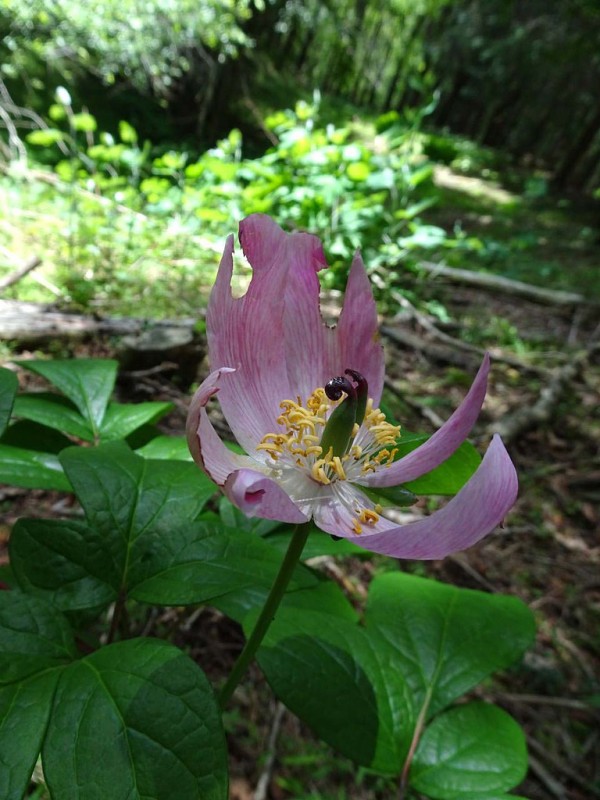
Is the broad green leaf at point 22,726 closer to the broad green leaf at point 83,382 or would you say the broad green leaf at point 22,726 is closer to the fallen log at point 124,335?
the broad green leaf at point 83,382

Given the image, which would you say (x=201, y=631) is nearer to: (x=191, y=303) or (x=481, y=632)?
(x=481, y=632)

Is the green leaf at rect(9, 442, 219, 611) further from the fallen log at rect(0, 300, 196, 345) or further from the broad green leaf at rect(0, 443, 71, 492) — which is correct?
the fallen log at rect(0, 300, 196, 345)

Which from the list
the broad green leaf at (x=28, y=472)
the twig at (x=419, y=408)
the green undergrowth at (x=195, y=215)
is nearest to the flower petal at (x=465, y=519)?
the broad green leaf at (x=28, y=472)

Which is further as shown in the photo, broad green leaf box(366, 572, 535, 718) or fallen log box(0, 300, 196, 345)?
fallen log box(0, 300, 196, 345)

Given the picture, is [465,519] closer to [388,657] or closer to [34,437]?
[388,657]

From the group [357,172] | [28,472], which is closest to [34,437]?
[28,472]

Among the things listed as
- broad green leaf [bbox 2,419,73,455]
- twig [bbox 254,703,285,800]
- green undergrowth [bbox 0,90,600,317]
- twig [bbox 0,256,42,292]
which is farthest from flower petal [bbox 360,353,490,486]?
twig [bbox 0,256,42,292]

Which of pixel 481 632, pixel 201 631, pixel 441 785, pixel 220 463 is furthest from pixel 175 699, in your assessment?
pixel 201 631
